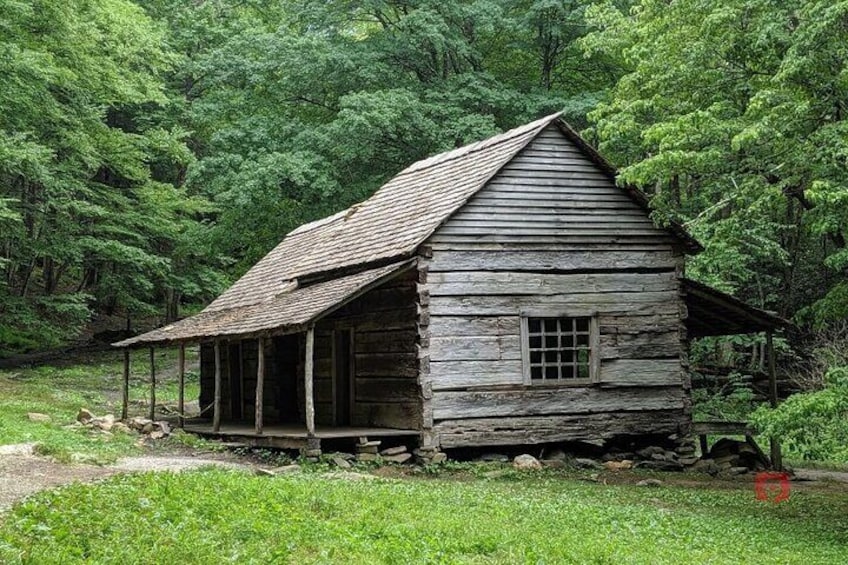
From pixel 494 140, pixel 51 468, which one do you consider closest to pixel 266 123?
pixel 494 140

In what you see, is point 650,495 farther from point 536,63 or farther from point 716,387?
point 536,63

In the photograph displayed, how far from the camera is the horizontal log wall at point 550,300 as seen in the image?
1653 cm

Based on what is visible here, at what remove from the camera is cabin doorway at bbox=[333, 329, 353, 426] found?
18.9 meters

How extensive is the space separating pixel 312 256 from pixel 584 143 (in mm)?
6614

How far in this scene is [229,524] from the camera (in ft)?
28.3

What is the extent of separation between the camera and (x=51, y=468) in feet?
43.4

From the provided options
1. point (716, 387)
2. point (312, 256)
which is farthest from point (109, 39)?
point (716, 387)

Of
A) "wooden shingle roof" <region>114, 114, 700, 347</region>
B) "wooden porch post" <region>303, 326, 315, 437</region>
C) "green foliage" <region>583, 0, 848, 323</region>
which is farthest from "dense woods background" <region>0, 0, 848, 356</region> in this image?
"wooden porch post" <region>303, 326, 315, 437</region>

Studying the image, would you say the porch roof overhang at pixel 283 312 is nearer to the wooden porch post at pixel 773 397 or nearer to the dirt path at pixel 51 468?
the dirt path at pixel 51 468

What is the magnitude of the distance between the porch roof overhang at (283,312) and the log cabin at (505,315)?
0.19ft

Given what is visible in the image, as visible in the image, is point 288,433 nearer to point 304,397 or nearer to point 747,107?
point 304,397

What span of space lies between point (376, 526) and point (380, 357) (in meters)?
8.47
